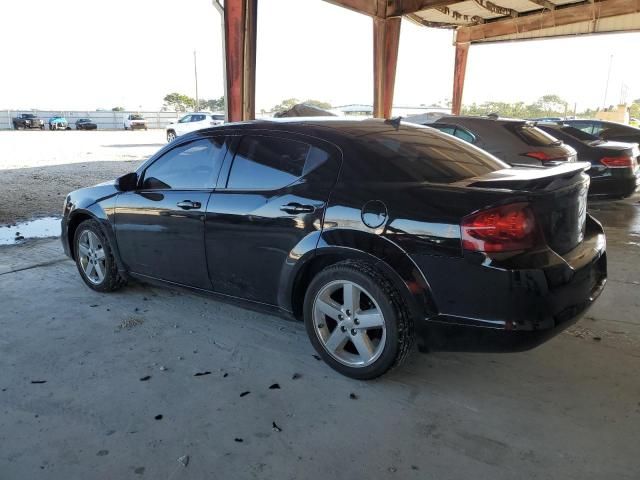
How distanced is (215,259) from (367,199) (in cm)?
128

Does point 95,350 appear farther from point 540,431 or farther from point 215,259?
point 540,431

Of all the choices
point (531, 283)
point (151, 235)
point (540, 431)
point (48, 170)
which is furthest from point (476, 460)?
point (48, 170)

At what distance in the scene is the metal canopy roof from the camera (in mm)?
14516

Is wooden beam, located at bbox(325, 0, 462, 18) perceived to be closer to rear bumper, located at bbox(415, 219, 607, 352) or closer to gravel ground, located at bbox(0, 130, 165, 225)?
gravel ground, located at bbox(0, 130, 165, 225)

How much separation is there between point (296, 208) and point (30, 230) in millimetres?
5360

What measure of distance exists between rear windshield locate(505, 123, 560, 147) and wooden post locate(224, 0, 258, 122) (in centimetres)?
503

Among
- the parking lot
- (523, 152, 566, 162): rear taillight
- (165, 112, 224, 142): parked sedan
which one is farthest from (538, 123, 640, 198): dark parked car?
(165, 112, 224, 142): parked sedan

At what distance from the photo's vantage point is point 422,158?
3.17 meters

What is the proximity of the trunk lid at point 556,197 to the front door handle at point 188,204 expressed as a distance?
1886mm

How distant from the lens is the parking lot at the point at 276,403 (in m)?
2.32

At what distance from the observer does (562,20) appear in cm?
1711

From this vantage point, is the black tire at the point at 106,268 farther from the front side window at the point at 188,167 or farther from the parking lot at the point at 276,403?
the front side window at the point at 188,167

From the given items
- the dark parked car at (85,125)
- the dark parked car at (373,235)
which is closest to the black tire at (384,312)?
the dark parked car at (373,235)

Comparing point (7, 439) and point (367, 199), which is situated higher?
point (367, 199)
